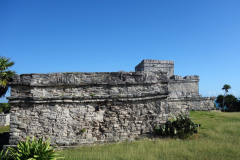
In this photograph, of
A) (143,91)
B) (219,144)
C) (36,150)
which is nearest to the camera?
(36,150)

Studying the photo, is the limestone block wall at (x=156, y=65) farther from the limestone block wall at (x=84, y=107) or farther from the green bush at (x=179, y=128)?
the green bush at (x=179, y=128)

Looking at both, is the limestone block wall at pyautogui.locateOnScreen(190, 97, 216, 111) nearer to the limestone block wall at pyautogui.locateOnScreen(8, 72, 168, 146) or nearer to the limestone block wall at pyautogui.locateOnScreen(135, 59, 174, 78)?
the limestone block wall at pyautogui.locateOnScreen(135, 59, 174, 78)

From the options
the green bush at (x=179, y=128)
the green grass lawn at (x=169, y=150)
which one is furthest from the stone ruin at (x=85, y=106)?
the green grass lawn at (x=169, y=150)

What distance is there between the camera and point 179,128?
7203 millimetres

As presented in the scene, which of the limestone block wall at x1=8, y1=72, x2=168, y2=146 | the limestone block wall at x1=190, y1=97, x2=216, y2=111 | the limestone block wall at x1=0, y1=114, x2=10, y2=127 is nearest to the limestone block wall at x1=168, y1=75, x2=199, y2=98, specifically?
the limestone block wall at x1=190, y1=97, x2=216, y2=111

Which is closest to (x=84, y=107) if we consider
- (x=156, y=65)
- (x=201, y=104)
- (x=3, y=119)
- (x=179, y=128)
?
(x=179, y=128)

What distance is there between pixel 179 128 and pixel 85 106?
14.5ft

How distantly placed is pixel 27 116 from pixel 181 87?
14654 millimetres

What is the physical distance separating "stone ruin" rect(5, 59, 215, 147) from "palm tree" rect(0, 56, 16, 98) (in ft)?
3.60

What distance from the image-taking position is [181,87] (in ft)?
55.4

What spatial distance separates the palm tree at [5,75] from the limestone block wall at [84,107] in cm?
109

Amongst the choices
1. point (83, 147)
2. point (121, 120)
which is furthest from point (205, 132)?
point (83, 147)

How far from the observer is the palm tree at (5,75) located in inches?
303

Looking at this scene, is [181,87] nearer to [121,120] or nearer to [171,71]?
[171,71]
